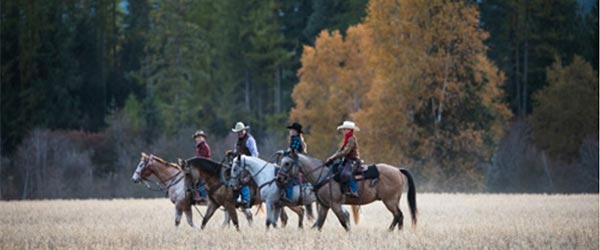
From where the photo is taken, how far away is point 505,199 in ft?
121

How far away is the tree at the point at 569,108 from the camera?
54.5 meters

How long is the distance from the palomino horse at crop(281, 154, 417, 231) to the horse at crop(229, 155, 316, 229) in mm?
738

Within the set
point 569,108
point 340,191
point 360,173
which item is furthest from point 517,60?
point 340,191

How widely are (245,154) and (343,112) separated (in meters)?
30.3

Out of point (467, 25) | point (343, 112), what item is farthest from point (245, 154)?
point (343, 112)

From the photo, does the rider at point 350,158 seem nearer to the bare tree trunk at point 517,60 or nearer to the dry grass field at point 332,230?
the dry grass field at point 332,230

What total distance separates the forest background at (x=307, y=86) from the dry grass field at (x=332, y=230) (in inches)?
484

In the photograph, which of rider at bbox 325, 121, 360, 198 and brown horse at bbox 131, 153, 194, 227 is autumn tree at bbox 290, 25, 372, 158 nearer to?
brown horse at bbox 131, 153, 194, 227

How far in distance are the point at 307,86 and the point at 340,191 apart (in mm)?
32934

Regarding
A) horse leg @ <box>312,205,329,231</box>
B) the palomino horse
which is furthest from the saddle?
horse leg @ <box>312,205,329,231</box>

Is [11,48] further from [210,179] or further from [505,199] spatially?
[210,179]

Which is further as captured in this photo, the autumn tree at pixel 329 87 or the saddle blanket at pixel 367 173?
the autumn tree at pixel 329 87

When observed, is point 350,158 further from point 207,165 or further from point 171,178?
point 171,178

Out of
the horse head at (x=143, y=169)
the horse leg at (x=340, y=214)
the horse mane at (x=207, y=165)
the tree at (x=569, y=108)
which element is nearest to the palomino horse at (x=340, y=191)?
the horse leg at (x=340, y=214)
